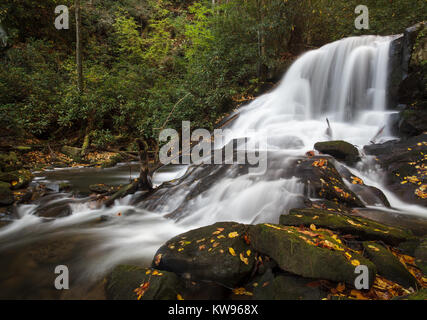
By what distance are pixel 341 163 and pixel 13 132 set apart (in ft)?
37.3

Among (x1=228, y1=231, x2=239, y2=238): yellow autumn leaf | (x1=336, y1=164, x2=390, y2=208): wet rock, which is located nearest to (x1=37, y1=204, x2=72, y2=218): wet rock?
(x1=228, y1=231, x2=239, y2=238): yellow autumn leaf

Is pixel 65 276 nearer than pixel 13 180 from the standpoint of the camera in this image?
Yes

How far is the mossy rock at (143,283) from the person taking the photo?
213 centimetres

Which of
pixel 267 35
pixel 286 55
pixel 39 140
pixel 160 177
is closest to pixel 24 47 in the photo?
pixel 39 140

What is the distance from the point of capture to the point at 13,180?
218 inches

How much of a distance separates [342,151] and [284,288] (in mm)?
4898

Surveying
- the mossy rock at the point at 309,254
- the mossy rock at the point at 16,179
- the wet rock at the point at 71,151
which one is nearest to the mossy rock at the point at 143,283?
the mossy rock at the point at 309,254

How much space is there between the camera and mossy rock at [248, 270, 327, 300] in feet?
6.49

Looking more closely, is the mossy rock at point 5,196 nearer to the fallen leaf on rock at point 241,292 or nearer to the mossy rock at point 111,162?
the mossy rock at point 111,162

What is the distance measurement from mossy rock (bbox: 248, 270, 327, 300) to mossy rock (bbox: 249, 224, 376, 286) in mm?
78

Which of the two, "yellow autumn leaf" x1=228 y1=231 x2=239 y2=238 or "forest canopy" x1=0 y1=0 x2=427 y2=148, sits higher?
"forest canopy" x1=0 y1=0 x2=427 y2=148

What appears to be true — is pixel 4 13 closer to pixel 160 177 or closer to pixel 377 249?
pixel 160 177

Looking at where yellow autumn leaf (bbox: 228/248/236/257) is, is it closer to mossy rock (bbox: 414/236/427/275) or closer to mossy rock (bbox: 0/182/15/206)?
mossy rock (bbox: 414/236/427/275)

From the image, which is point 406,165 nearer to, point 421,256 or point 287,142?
point 287,142
